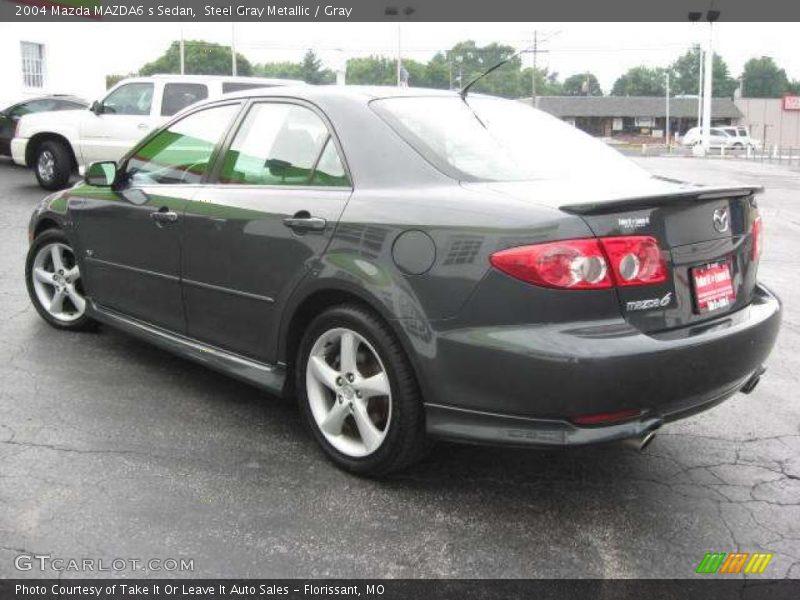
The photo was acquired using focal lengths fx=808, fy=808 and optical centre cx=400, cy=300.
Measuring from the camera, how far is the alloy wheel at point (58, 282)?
524 centimetres

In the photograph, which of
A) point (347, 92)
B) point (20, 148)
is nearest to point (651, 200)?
point (347, 92)

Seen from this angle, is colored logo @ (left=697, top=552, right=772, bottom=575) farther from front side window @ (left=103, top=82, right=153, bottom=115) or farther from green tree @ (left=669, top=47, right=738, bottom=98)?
green tree @ (left=669, top=47, right=738, bottom=98)

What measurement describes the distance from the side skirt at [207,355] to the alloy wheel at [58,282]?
1.73 feet

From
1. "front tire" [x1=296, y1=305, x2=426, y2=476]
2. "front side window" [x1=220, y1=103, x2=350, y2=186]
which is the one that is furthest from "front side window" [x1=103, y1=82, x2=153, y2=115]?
"front tire" [x1=296, y1=305, x2=426, y2=476]

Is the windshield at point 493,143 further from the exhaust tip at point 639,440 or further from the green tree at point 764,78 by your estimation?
the green tree at point 764,78

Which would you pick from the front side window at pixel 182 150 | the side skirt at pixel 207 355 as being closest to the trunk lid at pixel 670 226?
the side skirt at pixel 207 355

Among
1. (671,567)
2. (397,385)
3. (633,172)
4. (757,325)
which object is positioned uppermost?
(633,172)

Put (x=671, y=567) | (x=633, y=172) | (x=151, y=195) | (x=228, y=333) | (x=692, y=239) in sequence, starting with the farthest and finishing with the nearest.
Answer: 1. (x=151, y=195)
2. (x=228, y=333)
3. (x=633, y=172)
4. (x=692, y=239)
5. (x=671, y=567)

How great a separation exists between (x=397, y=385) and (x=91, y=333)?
3.07 metres

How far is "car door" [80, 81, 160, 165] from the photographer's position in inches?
468

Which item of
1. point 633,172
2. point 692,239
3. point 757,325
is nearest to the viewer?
point 692,239

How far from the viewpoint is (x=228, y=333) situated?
3891mm

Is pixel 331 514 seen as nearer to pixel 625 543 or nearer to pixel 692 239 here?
pixel 625 543

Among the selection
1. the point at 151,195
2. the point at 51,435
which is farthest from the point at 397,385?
the point at 151,195
